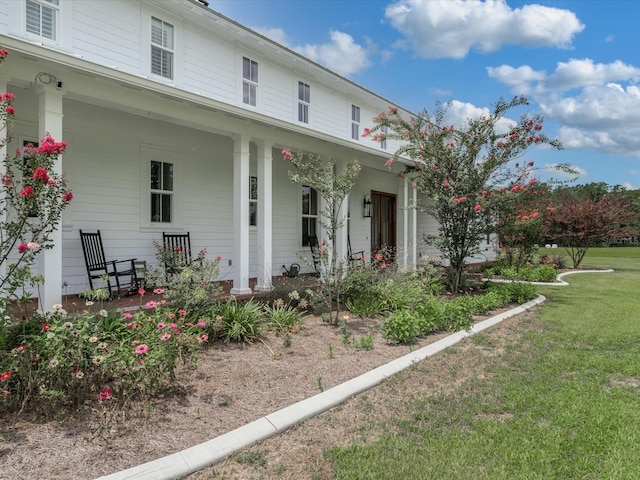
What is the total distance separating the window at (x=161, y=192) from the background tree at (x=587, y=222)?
13446 mm

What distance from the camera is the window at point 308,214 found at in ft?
35.9

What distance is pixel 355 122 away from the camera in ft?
43.9

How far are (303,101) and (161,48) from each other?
13.7 ft

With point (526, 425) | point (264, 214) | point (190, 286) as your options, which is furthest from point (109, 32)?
point (526, 425)

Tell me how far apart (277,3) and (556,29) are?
7.47m

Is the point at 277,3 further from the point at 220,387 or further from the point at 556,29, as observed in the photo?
the point at 220,387

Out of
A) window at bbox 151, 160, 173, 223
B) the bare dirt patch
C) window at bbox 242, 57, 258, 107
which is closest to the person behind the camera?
the bare dirt patch

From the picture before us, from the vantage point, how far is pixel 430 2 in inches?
379

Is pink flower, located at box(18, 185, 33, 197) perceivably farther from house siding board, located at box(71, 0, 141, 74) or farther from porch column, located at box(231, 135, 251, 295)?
house siding board, located at box(71, 0, 141, 74)

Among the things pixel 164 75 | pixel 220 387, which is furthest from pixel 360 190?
pixel 220 387

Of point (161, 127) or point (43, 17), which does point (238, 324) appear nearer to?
point (161, 127)

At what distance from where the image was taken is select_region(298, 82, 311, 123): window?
11.4 metres

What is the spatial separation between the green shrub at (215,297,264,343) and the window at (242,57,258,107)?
6.37 meters

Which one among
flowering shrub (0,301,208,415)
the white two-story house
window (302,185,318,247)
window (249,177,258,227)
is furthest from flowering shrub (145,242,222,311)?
window (302,185,318,247)
